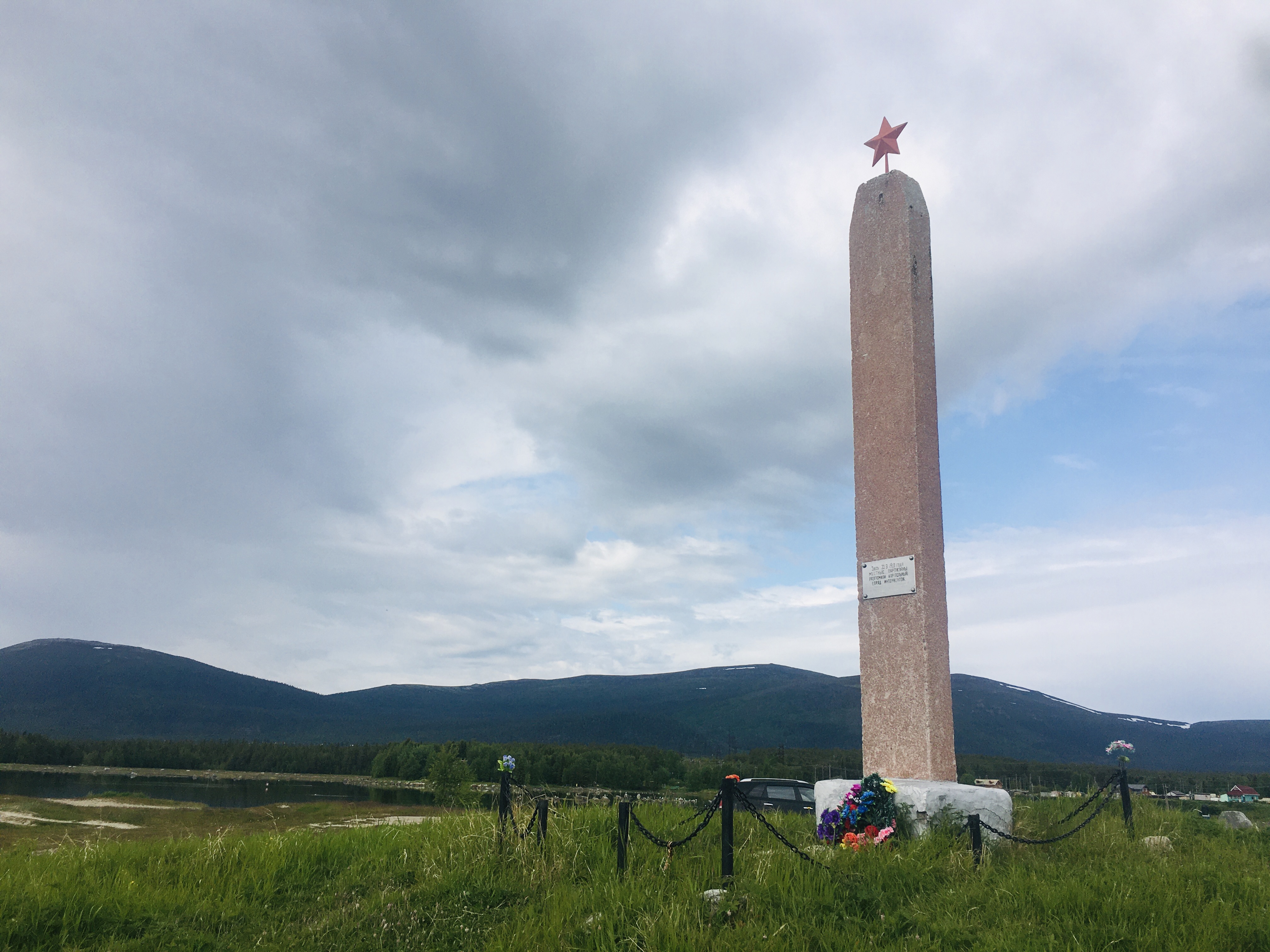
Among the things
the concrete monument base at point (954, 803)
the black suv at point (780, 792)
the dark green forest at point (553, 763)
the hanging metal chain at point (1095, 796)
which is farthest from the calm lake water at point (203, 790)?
the concrete monument base at point (954, 803)

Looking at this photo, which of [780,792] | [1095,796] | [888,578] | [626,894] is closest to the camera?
[626,894]

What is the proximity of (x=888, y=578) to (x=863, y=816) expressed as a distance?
3.03 metres

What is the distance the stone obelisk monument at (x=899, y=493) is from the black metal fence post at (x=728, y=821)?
138 inches

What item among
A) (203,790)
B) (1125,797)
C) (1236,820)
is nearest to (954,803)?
(1125,797)

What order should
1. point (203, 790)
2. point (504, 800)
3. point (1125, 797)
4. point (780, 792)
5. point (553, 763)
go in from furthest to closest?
1. point (553, 763)
2. point (203, 790)
3. point (780, 792)
4. point (1125, 797)
5. point (504, 800)

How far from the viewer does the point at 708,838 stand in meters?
8.61

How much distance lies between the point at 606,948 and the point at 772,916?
49.7 inches

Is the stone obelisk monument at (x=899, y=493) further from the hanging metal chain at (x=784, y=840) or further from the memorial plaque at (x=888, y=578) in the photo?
the hanging metal chain at (x=784, y=840)

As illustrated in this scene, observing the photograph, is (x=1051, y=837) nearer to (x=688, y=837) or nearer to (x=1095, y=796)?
(x=1095, y=796)

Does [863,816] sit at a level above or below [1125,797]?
below

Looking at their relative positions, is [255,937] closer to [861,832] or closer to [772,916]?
[772,916]

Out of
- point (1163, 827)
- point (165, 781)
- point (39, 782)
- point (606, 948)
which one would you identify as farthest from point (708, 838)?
point (165, 781)

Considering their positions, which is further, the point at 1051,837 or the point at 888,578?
the point at 888,578

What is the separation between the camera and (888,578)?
34.4 ft
